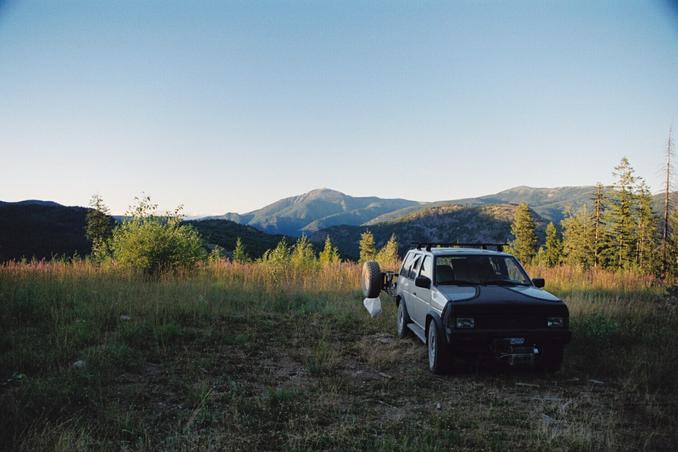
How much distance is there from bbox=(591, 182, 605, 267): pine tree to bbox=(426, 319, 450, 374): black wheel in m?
40.0

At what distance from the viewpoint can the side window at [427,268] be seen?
7.96m

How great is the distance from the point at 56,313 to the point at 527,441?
9.47 metres

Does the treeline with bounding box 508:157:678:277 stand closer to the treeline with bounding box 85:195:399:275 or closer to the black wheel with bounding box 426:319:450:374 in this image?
the treeline with bounding box 85:195:399:275

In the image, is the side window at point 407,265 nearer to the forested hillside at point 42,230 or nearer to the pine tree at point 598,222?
the pine tree at point 598,222

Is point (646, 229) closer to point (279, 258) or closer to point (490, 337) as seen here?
point (279, 258)

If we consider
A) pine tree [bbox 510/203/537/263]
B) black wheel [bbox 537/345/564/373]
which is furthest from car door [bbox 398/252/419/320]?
pine tree [bbox 510/203/537/263]

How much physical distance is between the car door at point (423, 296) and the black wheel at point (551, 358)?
1.95 meters

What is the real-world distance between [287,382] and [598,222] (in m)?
43.7

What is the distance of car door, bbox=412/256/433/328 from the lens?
778 cm

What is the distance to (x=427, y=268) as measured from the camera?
27.1 feet

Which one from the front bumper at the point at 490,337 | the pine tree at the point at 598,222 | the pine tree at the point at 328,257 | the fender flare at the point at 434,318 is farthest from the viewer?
the pine tree at the point at 598,222

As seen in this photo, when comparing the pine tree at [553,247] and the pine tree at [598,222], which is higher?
the pine tree at [598,222]

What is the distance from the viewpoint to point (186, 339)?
8852mm

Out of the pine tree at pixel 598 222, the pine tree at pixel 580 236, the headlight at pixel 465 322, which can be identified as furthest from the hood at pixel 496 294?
the pine tree at pixel 598 222
